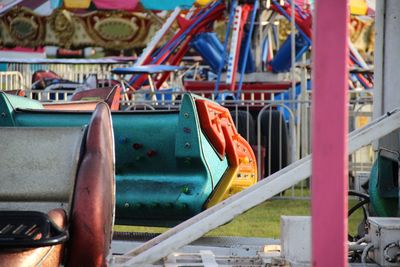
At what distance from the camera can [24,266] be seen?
3631 mm

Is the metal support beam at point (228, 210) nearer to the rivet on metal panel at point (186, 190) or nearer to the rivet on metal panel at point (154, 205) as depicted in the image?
the rivet on metal panel at point (186, 190)

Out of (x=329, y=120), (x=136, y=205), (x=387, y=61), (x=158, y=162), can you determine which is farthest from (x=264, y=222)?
(x=329, y=120)

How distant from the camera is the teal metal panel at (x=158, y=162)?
595cm

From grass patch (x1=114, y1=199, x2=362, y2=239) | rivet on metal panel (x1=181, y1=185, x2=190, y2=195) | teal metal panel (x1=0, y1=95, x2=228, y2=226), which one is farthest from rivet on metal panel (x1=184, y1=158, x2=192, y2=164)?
grass patch (x1=114, y1=199, x2=362, y2=239)

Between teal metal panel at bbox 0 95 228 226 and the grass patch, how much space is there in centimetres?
102

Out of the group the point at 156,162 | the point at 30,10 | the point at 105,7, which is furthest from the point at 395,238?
the point at 30,10

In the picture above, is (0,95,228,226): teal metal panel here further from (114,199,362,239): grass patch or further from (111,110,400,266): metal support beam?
(111,110,400,266): metal support beam

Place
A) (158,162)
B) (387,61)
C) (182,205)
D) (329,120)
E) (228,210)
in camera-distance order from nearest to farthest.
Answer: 1. (329,120)
2. (228,210)
3. (387,61)
4. (182,205)
5. (158,162)

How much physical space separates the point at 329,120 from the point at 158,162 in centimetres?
439

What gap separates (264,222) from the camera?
28.5 ft

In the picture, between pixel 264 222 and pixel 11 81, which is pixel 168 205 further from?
pixel 11 81

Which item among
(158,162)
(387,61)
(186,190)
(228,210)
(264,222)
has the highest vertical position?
(387,61)

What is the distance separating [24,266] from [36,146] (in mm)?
848

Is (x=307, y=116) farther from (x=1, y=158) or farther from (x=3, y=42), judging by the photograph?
(x=3, y=42)
